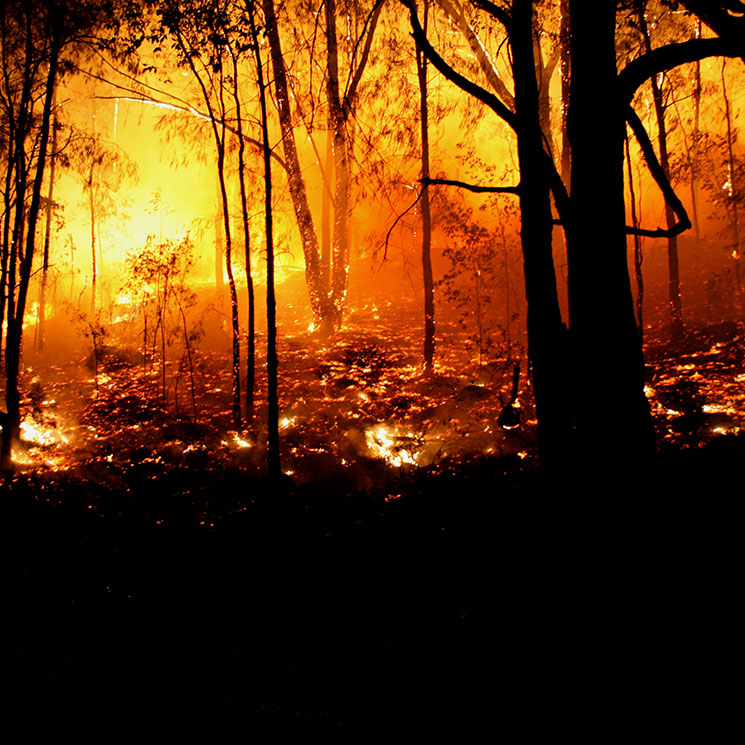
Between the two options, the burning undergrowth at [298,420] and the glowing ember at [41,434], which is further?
the glowing ember at [41,434]

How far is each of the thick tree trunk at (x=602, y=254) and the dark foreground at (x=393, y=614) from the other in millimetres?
453

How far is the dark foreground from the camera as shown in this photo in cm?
367

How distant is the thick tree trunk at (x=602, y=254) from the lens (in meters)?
3.40

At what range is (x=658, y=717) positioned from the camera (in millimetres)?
3527

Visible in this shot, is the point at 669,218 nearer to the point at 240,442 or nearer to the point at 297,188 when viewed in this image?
the point at 297,188

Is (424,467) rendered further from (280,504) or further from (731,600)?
(731,600)

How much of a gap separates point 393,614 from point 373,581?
67 centimetres

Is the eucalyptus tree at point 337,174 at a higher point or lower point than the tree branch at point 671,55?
higher

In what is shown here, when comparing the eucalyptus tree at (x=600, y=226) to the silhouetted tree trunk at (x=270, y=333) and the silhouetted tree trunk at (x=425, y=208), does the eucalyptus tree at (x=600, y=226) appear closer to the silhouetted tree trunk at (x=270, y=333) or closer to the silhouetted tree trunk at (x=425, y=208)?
the silhouetted tree trunk at (x=270, y=333)

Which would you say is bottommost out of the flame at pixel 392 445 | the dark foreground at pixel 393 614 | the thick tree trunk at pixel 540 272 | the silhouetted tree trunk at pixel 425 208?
the dark foreground at pixel 393 614

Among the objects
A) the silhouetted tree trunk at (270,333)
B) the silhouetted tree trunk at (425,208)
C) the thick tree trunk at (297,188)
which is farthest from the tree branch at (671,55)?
the thick tree trunk at (297,188)

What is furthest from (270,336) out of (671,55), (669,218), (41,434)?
(669,218)

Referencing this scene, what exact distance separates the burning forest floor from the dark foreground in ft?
0.08

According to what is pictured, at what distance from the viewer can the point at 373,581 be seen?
19.6 ft
